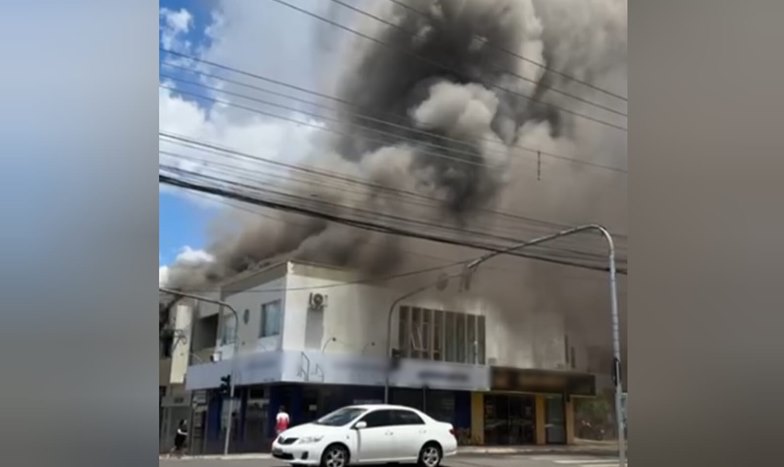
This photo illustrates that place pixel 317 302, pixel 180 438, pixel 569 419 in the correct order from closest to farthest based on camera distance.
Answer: pixel 180 438, pixel 317 302, pixel 569 419

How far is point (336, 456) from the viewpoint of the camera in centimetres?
245

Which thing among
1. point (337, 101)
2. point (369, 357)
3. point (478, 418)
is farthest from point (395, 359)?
point (337, 101)

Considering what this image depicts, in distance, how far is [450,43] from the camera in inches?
100

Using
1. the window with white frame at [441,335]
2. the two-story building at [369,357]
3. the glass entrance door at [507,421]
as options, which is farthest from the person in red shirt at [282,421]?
the glass entrance door at [507,421]

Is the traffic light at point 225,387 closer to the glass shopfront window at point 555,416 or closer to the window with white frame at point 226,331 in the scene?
the window with white frame at point 226,331

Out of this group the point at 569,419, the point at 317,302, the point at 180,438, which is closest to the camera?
the point at 180,438

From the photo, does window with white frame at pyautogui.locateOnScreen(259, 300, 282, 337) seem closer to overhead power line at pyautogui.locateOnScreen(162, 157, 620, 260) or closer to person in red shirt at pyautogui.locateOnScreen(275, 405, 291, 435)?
person in red shirt at pyautogui.locateOnScreen(275, 405, 291, 435)

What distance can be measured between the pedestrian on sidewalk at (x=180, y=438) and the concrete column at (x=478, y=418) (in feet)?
3.30

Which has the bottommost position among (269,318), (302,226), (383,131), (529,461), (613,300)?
(529,461)

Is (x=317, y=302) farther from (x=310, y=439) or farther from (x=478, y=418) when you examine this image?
(x=478, y=418)

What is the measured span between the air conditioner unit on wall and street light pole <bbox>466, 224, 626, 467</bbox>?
54 cm

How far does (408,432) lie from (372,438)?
0.13 m
